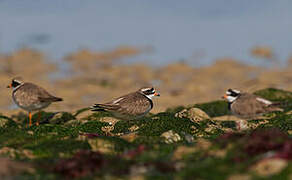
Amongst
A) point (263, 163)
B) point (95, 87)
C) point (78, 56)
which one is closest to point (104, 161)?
point (263, 163)

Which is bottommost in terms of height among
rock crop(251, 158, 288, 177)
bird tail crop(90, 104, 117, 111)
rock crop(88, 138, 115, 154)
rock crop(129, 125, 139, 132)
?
rock crop(129, 125, 139, 132)

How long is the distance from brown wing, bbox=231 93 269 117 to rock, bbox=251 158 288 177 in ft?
28.6

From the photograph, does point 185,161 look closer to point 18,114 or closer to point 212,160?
point 212,160

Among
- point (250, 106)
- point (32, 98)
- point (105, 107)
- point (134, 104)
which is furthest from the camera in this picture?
point (32, 98)

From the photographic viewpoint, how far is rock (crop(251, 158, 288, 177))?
1045cm

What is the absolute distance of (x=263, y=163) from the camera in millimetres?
10828

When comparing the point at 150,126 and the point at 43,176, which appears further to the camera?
the point at 150,126

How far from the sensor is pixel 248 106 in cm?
1948

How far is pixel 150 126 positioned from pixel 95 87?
233ft

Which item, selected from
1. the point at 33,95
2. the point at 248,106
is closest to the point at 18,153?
the point at 33,95

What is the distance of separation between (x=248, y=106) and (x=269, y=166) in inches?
356

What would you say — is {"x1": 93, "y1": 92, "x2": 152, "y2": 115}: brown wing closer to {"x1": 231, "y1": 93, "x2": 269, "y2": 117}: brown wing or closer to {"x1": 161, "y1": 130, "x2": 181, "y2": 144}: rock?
{"x1": 161, "y1": 130, "x2": 181, "y2": 144}: rock

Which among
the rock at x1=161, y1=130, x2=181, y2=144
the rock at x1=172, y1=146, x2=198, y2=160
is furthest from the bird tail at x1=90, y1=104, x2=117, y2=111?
the rock at x1=172, y1=146, x2=198, y2=160

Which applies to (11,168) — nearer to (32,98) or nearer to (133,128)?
(133,128)
